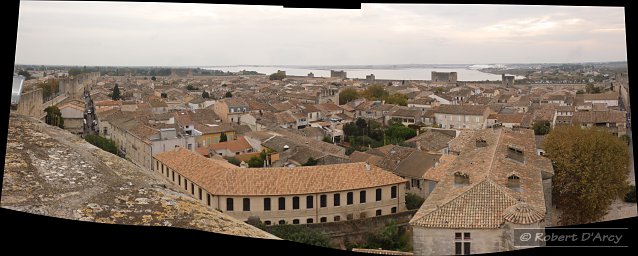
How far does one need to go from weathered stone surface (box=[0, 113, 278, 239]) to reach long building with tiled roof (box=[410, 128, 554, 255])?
3054mm

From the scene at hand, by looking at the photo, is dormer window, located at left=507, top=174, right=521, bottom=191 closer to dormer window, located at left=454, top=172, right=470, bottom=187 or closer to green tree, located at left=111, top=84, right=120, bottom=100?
dormer window, located at left=454, top=172, right=470, bottom=187

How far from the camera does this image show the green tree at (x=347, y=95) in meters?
14.2

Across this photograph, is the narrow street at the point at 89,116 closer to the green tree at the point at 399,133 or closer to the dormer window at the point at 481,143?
the dormer window at the point at 481,143

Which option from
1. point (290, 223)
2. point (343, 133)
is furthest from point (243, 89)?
point (290, 223)

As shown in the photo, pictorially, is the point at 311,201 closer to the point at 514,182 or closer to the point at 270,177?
the point at 270,177

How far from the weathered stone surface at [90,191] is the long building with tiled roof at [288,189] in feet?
11.6

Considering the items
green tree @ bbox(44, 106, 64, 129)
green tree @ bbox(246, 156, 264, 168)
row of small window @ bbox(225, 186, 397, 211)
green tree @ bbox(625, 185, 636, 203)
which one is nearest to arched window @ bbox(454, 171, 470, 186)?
row of small window @ bbox(225, 186, 397, 211)

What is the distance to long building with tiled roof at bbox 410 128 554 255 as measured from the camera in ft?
13.9

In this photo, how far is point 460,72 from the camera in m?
10.4

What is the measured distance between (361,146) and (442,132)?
1786 mm

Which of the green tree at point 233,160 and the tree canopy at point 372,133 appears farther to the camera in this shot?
the tree canopy at point 372,133

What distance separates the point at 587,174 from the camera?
25.0ft

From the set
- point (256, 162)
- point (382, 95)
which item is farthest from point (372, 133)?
point (256, 162)

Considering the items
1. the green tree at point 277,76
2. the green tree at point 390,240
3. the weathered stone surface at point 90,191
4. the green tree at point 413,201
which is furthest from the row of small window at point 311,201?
the weathered stone surface at point 90,191
